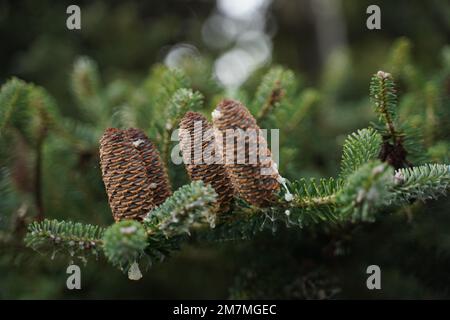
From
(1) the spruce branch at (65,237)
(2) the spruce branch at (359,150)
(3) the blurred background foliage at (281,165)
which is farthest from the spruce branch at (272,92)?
(1) the spruce branch at (65,237)

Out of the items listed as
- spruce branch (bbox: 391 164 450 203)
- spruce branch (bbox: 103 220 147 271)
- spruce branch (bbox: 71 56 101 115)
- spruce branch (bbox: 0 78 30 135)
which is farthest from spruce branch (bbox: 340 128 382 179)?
spruce branch (bbox: 71 56 101 115)

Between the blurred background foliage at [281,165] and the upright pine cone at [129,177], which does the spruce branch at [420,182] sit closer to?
the blurred background foliage at [281,165]

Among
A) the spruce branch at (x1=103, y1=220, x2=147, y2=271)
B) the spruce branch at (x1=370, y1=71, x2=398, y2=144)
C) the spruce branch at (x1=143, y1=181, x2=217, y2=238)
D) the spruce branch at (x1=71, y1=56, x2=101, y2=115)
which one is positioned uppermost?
the spruce branch at (x1=71, y1=56, x2=101, y2=115)

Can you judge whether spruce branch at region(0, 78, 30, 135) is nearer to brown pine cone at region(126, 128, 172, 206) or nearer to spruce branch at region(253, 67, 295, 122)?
brown pine cone at region(126, 128, 172, 206)

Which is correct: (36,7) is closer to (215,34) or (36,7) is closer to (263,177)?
(215,34)

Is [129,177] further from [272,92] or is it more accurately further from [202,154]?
[272,92]

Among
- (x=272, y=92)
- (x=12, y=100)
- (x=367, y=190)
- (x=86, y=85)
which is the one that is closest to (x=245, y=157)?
(x=367, y=190)

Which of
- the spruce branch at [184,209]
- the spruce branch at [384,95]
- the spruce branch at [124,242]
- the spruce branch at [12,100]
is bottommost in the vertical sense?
the spruce branch at [124,242]
